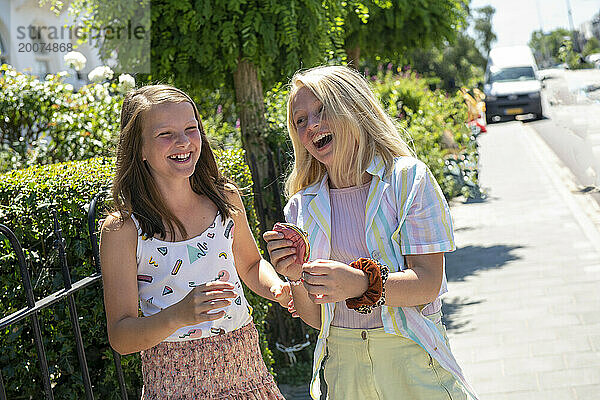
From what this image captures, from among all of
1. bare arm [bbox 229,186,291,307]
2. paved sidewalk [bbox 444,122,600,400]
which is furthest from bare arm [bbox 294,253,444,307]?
paved sidewalk [bbox 444,122,600,400]

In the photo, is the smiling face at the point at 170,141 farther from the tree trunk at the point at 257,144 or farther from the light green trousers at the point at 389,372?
the tree trunk at the point at 257,144

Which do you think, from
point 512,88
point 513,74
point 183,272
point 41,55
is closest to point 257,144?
point 183,272

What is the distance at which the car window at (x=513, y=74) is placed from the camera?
1049 inches

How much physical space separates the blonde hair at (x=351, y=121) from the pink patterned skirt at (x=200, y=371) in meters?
0.69

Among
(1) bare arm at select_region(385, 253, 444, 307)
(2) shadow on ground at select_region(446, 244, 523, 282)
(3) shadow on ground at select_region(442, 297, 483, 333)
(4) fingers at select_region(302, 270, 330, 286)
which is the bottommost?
(3) shadow on ground at select_region(442, 297, 483, 333)

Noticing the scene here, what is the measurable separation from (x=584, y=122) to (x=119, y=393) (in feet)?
42.8

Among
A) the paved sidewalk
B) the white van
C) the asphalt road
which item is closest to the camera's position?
the paved sidewalk

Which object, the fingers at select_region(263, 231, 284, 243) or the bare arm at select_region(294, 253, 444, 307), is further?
the fingers at select_region(263, 231, 284, 243)

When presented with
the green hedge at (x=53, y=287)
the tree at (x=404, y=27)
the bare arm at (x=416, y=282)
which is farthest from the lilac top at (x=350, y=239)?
the tree at (x=404, y=27)

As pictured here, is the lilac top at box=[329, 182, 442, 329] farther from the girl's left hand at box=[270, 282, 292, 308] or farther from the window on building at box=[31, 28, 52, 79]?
the window on building at box=[31, 28, 52, 79]

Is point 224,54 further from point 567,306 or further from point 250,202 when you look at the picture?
point 567,306

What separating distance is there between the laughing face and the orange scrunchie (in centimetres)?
42

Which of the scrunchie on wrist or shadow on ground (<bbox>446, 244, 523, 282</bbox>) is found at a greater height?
the scrunchie on wrist

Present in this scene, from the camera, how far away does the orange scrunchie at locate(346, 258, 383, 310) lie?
2053 mm
